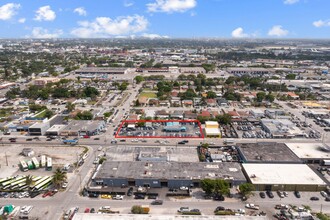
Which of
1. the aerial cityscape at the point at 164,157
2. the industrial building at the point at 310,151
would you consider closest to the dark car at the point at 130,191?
the aerial cityscape at the point at 164,157

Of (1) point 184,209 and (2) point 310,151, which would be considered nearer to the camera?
(1) point 184,209

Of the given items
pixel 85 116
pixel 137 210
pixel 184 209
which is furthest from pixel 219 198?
pixel 85 116

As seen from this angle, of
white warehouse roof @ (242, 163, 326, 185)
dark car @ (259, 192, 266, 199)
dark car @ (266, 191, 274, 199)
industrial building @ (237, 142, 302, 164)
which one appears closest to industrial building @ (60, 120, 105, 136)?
industrial building @ (237, 142, 302, 164)

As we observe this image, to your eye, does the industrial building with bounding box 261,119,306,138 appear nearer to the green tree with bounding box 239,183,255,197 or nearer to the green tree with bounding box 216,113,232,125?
the green tree with bounding box 216,113,232,125

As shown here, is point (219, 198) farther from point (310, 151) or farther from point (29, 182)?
point (29, 182)

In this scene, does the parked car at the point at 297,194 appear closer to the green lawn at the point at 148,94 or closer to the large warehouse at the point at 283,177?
the large warehouse at the point at 283,177
